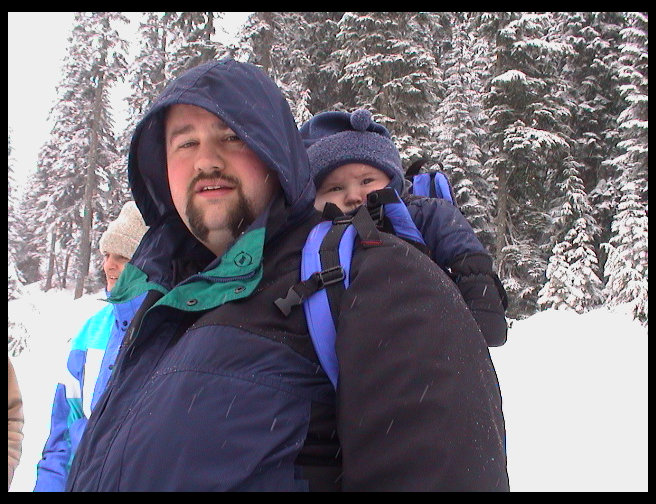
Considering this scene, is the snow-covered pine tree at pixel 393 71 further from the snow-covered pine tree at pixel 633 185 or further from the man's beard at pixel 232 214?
the man's beard at pixel 232 214

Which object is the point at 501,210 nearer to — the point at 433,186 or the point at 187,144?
the point at 433,186

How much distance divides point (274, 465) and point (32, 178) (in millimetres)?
55908

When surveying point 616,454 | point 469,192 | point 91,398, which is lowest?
point 616,454

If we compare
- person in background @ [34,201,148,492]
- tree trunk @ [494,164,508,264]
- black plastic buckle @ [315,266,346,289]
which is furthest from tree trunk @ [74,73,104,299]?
black plastic buckle @ [315,266,346,289]

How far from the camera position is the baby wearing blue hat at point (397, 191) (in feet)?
10.6

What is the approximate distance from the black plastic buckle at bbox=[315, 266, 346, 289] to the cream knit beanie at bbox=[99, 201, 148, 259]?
3736 mm

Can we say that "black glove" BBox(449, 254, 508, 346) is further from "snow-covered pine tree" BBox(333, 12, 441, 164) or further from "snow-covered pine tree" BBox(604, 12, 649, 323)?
"snow-covered pine tree" BBox(604, 12, 649, 323)

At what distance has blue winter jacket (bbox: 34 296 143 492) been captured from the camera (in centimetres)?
228

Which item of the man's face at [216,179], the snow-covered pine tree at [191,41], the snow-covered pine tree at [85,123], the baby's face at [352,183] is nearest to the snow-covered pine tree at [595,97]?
the snow-covered pine tree at [191,41]

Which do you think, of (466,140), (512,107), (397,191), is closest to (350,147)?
(397,191)

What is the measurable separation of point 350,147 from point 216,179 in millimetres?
1790
